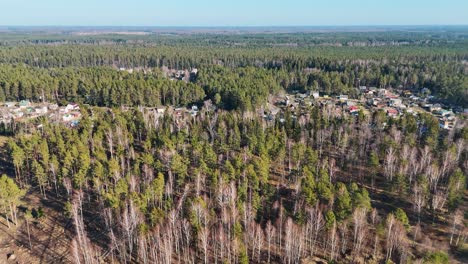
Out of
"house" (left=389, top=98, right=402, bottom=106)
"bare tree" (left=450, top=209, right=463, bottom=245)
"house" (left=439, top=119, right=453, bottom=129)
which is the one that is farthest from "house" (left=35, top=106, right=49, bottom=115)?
"house" (left=439, top=119, right=453, bottom=129)

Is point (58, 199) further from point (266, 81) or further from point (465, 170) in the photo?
point (266, 81)

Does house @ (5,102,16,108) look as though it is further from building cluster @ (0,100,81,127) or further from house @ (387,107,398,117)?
house @ (387,107,398,117)

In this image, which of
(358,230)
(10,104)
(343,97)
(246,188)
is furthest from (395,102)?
(10,104)

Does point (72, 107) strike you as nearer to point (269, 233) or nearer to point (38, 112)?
point (38, 112)

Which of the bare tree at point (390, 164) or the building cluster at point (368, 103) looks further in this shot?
the building cluster at point (368, 103)

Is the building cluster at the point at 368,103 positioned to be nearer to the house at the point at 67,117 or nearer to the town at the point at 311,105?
the town at the point at 311,105

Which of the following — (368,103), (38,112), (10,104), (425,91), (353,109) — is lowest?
(368,103)

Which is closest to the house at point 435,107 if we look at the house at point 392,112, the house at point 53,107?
the house at point 392,112

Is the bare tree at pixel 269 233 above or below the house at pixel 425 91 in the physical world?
below
